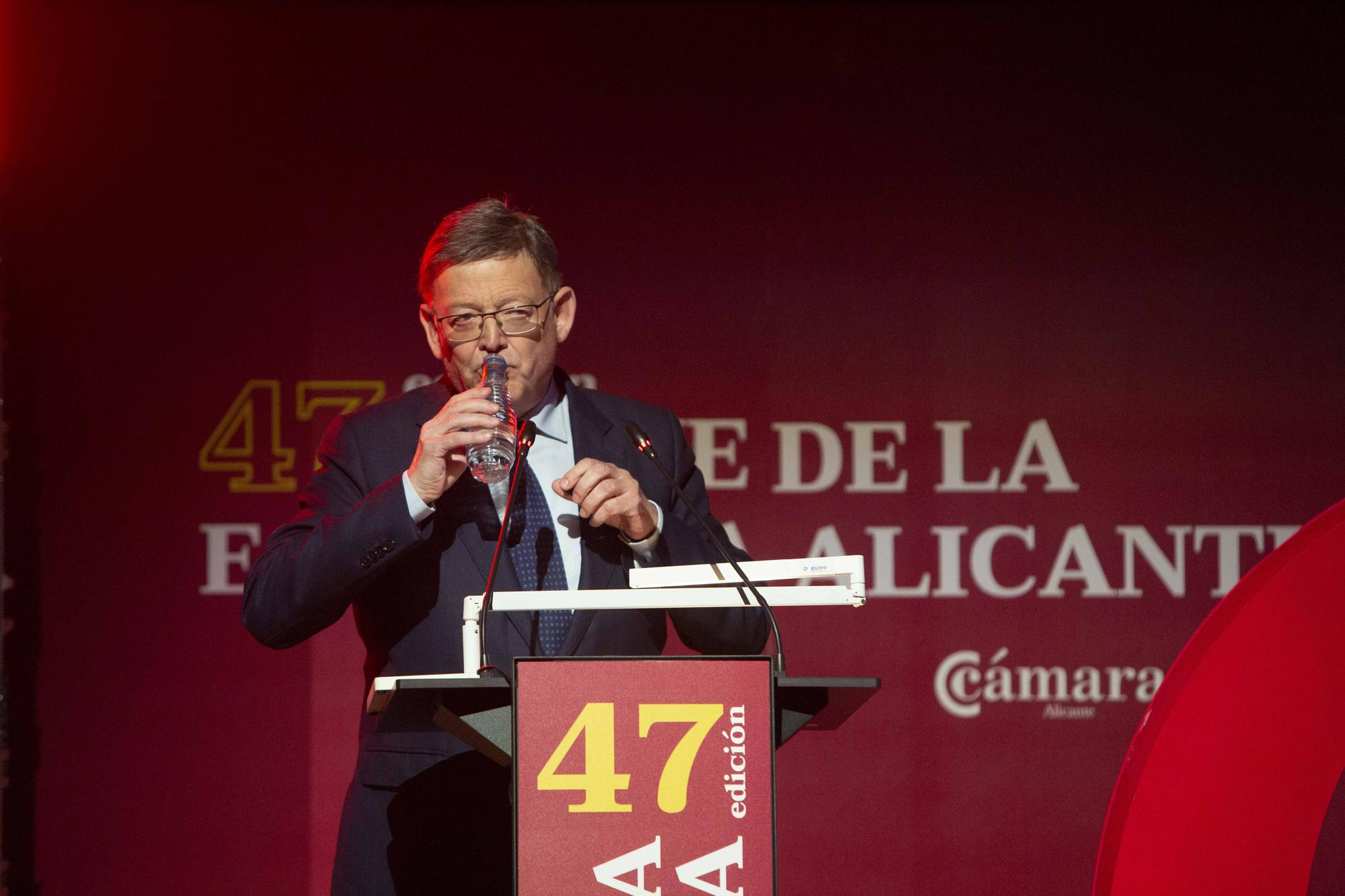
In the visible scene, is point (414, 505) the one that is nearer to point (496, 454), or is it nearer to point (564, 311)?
point (496, 454)

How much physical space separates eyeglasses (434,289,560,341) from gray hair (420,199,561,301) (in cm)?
7

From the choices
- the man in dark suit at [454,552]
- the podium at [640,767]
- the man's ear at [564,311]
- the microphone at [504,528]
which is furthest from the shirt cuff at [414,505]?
the man's ear at [564,311]

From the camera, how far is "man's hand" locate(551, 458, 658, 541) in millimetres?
1542

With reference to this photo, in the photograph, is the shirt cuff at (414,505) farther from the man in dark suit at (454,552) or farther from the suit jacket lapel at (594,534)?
the suit jacket lapel at (594,534)

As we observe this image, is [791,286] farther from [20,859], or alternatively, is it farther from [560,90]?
[20,859]

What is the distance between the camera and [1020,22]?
360 centimetres

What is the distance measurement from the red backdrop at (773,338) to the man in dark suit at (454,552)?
1586 millimetres

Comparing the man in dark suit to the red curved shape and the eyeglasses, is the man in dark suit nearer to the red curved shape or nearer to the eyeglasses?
the eyeglasses

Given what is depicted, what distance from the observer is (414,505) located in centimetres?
164

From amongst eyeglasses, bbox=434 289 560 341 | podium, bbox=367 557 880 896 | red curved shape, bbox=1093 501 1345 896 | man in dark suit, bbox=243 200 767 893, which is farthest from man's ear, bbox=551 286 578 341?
red curved shape, bbox=1093 501 1345 896

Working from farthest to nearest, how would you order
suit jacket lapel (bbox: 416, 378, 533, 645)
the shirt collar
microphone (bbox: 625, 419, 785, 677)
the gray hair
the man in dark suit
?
1. the shirt collar
2. the gray hair
3. suit jacket lapel (bbox: 416, 378, 533, 645)
4. the man in dark suit
5. microphone (bbox: 625, 419, 785, 677)

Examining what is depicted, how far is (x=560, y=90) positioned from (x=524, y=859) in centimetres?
269

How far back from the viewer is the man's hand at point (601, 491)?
5.06 feet

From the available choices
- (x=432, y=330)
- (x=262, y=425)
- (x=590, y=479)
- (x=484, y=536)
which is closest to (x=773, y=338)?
(x=262, y=425)
